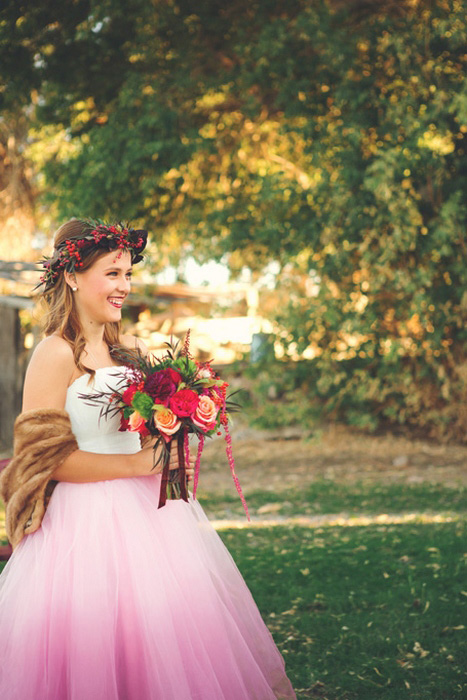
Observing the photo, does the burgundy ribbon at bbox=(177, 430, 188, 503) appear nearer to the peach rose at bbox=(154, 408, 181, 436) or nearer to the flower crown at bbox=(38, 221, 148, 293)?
the peach rose at bbox=(154, 408, 181, 436)

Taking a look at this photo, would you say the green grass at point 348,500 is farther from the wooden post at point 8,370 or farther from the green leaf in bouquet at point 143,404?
the green leaf in bouquet at point 143,404

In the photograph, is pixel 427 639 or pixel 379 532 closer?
pixel 427 639

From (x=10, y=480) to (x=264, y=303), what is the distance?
9250mm

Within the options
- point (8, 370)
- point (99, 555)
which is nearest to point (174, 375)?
point (99, 555)

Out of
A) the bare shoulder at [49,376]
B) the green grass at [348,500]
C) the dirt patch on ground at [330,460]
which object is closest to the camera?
the bare shoulder at [49,376]

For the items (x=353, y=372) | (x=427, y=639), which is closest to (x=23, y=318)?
(x=353, y=372)

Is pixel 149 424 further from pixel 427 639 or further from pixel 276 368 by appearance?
pixel 276 368

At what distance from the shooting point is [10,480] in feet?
9.48

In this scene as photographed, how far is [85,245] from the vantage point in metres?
2.97

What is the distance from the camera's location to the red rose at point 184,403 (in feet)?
8.69

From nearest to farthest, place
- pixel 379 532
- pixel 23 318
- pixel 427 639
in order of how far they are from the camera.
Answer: pixel 427 639 < pixel 379 532 < pixel 23 318

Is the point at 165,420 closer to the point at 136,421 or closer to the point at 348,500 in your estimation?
the point at 136,421

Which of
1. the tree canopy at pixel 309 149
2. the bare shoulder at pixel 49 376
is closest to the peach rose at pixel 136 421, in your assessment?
the bare shoulder at pixel 49 376

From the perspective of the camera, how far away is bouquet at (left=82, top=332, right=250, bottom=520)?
266cm
